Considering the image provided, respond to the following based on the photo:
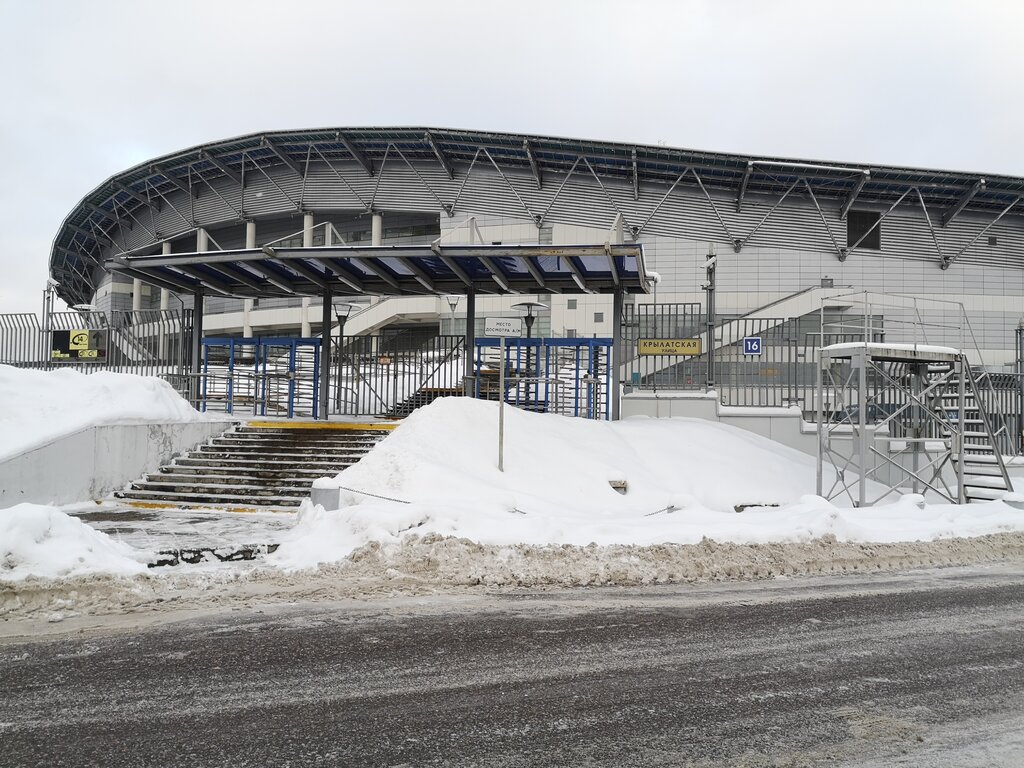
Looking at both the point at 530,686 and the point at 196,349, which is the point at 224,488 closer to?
the point at 196,349

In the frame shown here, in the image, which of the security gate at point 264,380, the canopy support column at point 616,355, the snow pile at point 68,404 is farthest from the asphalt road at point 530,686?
the security gate at point 264,380

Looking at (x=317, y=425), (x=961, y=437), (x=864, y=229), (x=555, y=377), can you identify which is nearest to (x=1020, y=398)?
(x=961, y=437)

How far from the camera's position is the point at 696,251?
116 ft

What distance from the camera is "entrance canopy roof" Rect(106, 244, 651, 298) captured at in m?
13.8

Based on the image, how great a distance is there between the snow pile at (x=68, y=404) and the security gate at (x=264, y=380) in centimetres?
272

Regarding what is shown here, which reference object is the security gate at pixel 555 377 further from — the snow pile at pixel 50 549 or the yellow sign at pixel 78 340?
the snow pile at pixel 50 549

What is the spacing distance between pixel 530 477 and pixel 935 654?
6.43 metres

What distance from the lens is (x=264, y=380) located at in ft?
55.6

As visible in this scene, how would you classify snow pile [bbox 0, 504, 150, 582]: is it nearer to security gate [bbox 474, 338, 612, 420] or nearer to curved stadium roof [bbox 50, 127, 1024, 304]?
security gate [bbox 474, 338, 612, 420]

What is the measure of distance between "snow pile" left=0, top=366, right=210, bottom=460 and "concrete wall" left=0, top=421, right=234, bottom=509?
0.15 m

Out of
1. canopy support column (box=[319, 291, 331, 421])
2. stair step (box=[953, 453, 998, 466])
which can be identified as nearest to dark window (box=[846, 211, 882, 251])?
stair step (box=[953, 453, 998, 466])

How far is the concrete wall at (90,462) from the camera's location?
9438 mm

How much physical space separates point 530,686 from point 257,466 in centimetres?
959

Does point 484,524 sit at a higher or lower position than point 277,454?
lower
